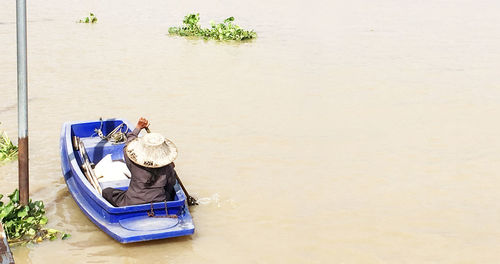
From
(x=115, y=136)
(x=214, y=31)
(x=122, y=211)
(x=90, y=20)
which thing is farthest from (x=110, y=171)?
(x=90, y=20)

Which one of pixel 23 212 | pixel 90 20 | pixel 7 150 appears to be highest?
pixel 90 20

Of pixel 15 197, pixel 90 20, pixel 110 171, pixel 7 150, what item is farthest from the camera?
pixel 90 20

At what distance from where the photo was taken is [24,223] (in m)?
5.87

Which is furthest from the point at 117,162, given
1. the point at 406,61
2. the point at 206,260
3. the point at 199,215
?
the point at 406,61

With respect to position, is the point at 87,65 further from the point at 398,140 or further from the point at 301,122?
the point at 398,140

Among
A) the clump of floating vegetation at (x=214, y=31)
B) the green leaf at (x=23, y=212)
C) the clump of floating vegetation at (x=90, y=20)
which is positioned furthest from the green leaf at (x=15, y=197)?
the clump of floating vegetation at (x=90, y=20)

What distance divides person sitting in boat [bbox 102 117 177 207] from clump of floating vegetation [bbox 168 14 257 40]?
37.5 feet

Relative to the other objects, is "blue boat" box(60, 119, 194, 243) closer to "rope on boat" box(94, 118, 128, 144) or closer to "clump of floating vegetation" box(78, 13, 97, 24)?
"rope on boat" box(94, 118, 128, 144)

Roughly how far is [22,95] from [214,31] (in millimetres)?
12097

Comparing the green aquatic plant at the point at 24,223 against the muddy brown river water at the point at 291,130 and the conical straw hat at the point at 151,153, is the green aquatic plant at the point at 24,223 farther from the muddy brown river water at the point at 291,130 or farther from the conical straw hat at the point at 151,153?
the conical straw hat at the point at 151,153

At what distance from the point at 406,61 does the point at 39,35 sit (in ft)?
31.6

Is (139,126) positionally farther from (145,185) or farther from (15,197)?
(15,197)

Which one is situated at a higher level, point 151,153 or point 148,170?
point 151,153

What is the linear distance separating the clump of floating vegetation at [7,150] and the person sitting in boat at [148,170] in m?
2.55
